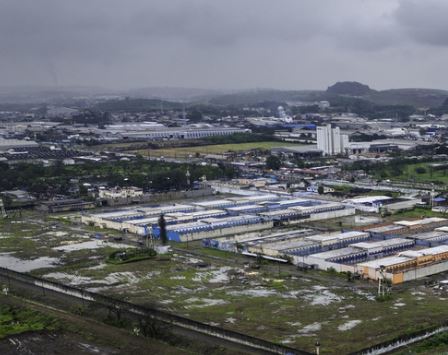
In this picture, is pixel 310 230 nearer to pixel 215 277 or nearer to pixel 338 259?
pixel 338 259

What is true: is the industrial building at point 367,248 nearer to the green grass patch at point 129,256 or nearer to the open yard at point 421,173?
the green grass patch at point 129,256

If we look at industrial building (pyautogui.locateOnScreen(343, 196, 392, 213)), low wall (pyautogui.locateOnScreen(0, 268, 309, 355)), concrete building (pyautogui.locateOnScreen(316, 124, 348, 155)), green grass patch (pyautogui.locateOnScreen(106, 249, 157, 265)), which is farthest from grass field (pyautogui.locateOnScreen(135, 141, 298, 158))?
low wall (pyautogui.locateOnScreen(0, 268, 309, 355))

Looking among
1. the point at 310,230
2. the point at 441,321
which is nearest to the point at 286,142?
the point at 310,230

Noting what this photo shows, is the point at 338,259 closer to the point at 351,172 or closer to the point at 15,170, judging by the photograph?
the point at 351,172

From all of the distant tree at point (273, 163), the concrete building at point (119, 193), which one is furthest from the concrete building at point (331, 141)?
the concrete building at point (119, 193)

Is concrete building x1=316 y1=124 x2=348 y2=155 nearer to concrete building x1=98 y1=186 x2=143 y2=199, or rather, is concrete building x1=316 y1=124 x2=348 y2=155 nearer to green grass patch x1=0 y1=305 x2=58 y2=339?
concrete building x1=98 y1=186 x2=143 y2=199

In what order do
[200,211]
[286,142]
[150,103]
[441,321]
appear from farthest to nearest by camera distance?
[150,103], [286,142], [200,211], [441,321]

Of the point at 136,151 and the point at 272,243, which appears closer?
the point at 272,243

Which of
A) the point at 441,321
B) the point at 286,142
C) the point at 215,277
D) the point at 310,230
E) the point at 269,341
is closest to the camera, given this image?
the point at 269,341
